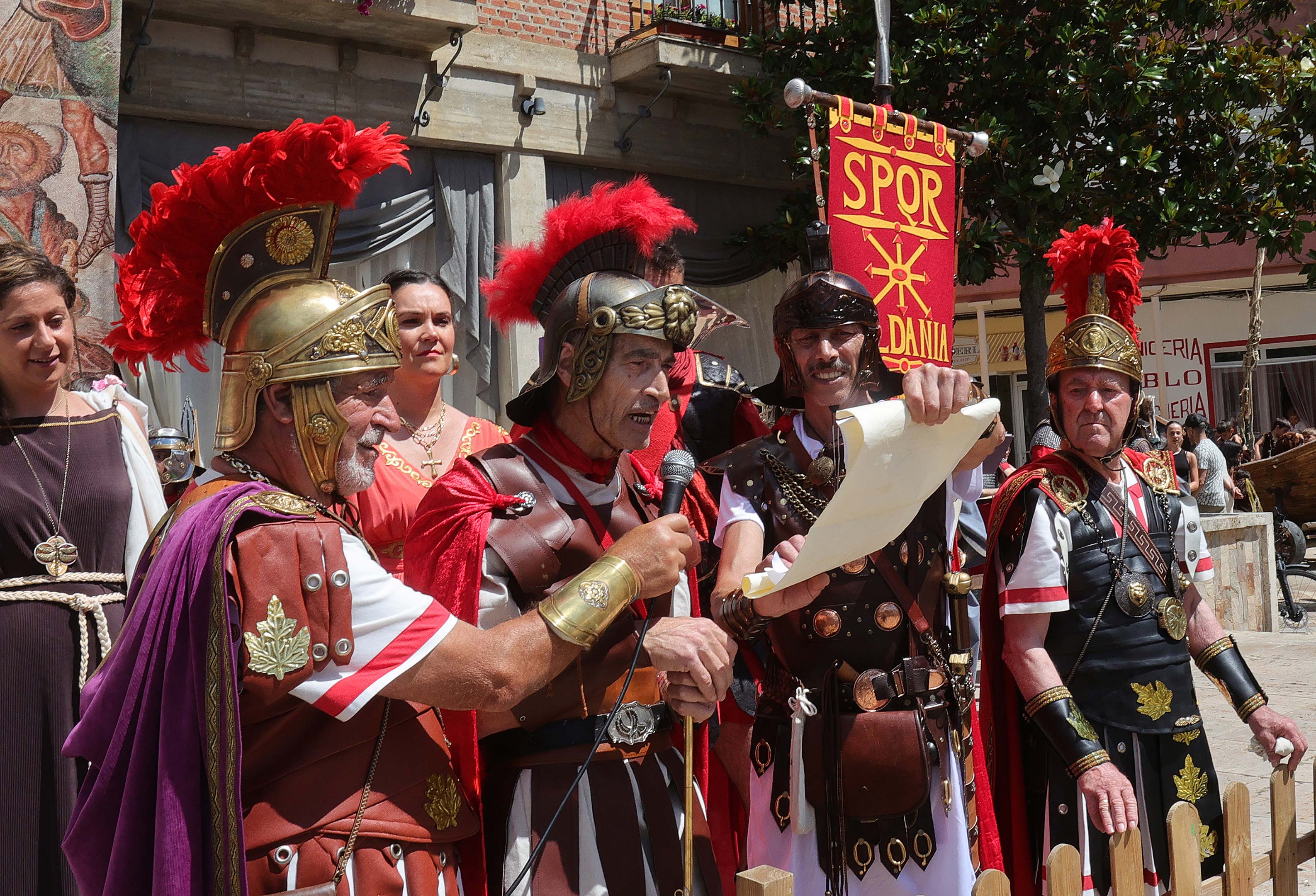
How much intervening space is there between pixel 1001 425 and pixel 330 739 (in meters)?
1.60

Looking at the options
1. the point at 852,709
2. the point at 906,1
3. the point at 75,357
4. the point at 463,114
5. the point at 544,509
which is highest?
the point at 906,1

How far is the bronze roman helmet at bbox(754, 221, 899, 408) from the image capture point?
2578 millimetres

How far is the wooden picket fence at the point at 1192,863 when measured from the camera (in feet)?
6.24

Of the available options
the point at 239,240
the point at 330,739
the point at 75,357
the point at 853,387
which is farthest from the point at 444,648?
the point at 75,357

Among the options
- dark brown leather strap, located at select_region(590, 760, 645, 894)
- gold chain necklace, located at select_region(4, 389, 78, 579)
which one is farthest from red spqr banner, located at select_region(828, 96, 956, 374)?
gold chain necklace, located at select_region(4, 389, 78, 579)

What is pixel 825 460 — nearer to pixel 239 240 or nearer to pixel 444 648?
pixel 444 648

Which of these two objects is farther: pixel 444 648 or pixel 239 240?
pixel 239 240

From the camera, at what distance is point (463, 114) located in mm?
8828

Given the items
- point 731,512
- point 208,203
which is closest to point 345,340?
point 208,203

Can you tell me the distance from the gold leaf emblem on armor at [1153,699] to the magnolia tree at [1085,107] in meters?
6.97

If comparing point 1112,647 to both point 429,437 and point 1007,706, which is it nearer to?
point 1007,706

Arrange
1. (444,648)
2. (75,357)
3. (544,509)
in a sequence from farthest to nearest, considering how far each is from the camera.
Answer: (75,357)
(544,509)
(444,648)

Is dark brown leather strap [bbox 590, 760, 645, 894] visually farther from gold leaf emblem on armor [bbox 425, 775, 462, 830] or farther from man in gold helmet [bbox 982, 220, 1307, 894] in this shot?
man in gold helmet [bbox 982, 220, 1307, 894]

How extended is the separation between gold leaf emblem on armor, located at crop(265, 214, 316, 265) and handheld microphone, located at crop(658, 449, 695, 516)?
2.40ft
